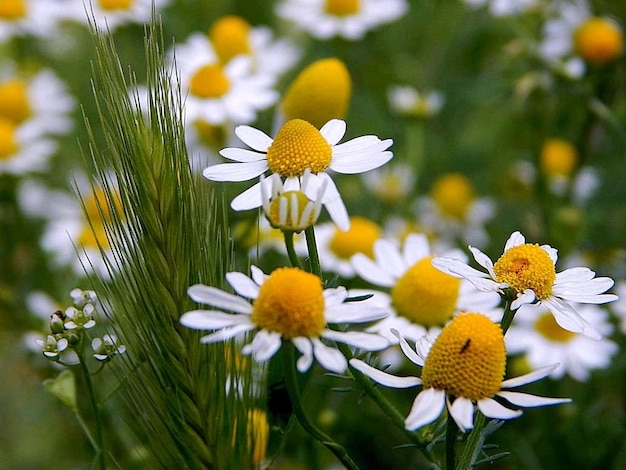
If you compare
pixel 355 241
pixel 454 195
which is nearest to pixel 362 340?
pixel 355 241

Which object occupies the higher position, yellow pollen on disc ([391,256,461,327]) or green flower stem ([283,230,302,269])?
green flower stem ([283,230,302,269])

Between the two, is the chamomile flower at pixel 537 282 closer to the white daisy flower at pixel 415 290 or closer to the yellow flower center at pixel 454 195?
the white daisy flower at pixel 415 290

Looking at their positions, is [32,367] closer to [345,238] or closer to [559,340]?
[345,238]

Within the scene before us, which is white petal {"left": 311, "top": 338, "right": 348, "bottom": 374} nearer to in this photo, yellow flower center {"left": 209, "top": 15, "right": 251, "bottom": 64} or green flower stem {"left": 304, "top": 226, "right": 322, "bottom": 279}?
green flower stem {"left": 304, "top": 226, "right": 322, "bottom": 279}

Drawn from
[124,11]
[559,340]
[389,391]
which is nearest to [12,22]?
[124,11]

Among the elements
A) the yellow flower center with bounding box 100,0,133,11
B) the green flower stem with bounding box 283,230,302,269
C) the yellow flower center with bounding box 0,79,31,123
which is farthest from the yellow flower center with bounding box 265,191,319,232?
the yellow flower center with bounding box 0,79,31,123

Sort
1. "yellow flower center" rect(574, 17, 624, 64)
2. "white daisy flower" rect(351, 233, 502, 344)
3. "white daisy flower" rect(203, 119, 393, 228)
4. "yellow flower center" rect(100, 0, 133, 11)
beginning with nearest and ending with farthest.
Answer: "white daisy flower" rect(203, 119, 393, 228)
"white daisy flower" rect(351, 233, 502, 344)
"yellow flower center" rect(574, 17, 624, 64)
"yellow flower center" rect(100, 0, 133, 11)

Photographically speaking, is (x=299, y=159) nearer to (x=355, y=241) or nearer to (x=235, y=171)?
(x=235, y=171)
